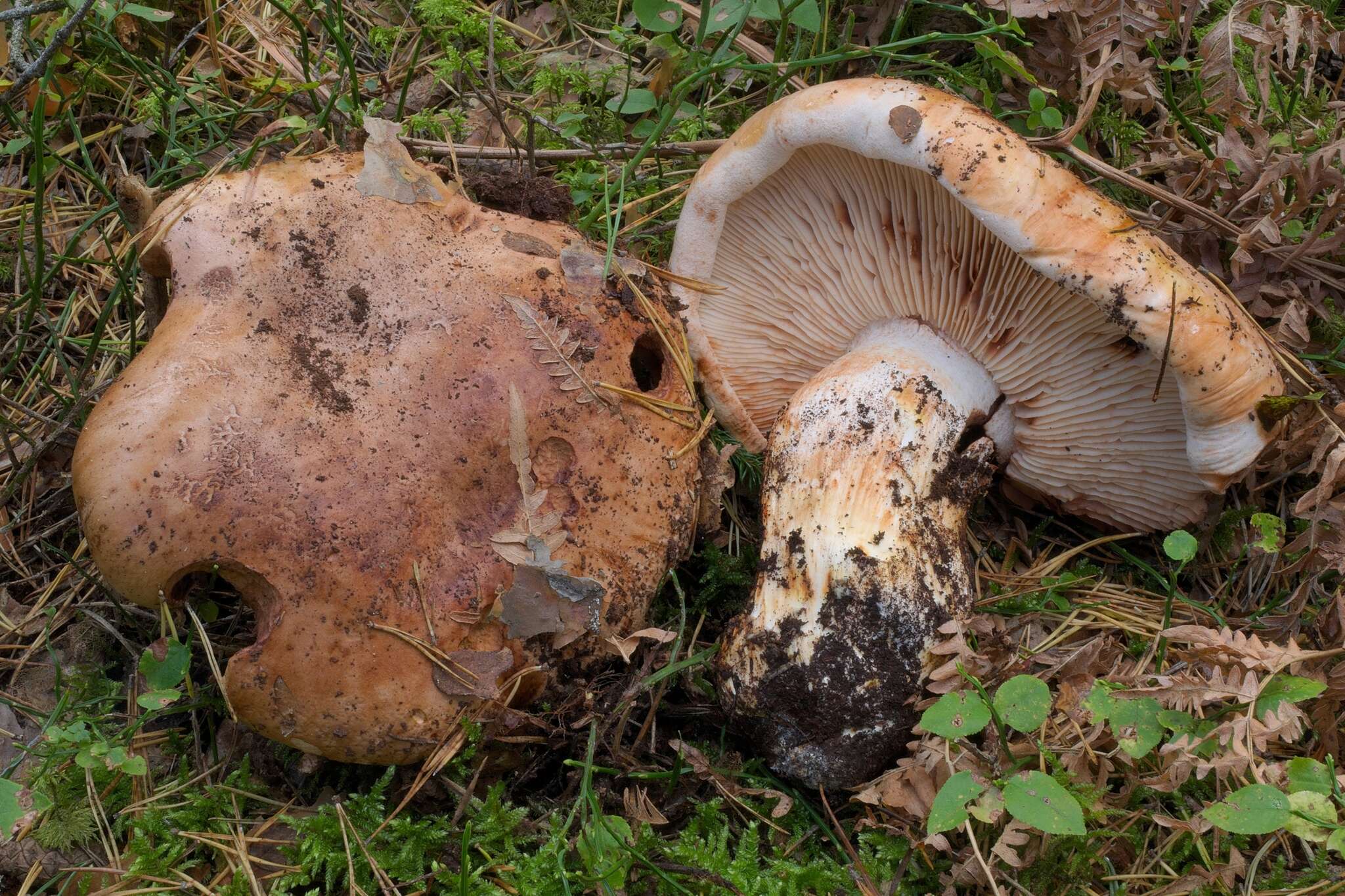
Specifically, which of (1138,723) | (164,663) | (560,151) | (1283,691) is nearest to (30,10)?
(560,151)

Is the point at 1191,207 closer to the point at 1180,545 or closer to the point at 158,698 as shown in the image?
the point at 1180,545

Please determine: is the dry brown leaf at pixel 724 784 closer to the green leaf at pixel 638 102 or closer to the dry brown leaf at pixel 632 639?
the dry brown leaf at pixel 632 639

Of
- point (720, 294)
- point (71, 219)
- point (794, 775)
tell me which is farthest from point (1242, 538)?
point (71, 219)

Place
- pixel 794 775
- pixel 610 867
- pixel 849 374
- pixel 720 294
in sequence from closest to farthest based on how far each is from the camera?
pixel 610 867 < pixel 794 775 < pixel 849 374 < pixel 720 294

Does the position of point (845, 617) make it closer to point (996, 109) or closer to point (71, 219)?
point (996, 109)

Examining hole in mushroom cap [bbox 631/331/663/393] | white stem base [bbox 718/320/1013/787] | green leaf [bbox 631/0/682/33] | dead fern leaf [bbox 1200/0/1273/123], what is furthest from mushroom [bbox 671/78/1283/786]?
dead fern leaf [bbox 1200/0/1273/123]

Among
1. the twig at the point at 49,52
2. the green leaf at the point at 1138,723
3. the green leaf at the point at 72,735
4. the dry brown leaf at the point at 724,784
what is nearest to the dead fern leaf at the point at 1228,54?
the green leaf at the point at 1138,723

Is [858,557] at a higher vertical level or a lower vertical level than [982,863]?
higher
